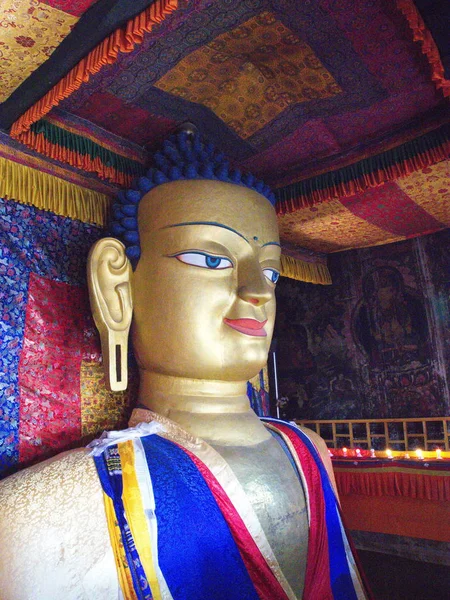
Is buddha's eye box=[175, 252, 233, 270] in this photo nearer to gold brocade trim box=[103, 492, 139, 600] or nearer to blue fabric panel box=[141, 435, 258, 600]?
blue fabric panel box=[141, 435, 258, 600]

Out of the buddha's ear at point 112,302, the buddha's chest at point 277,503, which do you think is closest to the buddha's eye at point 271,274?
the buddha's ear at point 112,302

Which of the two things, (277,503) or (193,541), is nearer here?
(193,541)

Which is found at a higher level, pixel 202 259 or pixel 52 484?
pixel 202 259

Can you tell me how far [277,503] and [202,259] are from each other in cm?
112

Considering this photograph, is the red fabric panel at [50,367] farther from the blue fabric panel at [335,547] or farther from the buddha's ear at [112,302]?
the blue fabric panel at [335,547]

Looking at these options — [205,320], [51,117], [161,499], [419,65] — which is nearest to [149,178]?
[51,117]

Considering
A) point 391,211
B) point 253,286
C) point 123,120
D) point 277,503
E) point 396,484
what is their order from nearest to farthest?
point 277,503
point 253,286
point 123,120
point 391,211
point 396,484

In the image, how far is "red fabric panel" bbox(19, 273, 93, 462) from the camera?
7.11ft

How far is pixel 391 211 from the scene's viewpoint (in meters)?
3.40

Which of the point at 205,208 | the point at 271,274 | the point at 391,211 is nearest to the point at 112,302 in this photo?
the point at 205,208

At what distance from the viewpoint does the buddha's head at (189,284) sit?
6.91 feet

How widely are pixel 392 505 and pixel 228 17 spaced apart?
3802 millimetres

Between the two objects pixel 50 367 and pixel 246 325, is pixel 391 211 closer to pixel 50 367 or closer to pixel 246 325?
pixel 246 325

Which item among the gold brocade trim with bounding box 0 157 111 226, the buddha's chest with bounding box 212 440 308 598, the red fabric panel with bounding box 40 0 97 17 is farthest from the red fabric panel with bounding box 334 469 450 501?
the red fabric panel with bounding box 40 0 97 17
